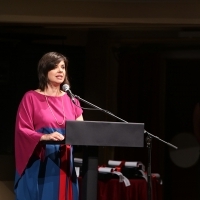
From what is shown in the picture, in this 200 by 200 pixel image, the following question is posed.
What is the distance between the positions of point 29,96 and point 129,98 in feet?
12.9

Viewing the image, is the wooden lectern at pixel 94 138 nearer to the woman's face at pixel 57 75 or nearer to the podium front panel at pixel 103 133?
the podium front panel at pixel 103 133

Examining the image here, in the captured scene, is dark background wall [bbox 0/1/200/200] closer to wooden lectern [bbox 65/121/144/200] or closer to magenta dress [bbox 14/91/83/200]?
magenta dress [bbox 14/91/83/200]

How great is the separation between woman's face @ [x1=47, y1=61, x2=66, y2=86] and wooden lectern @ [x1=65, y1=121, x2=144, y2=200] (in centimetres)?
40

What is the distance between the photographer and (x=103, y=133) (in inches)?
117

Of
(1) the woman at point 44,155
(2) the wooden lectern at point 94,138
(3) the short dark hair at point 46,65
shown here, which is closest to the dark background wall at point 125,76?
(3) the short dark hair at point 46,65

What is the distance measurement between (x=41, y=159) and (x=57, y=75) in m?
0.46

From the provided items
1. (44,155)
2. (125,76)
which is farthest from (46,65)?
(125,76)

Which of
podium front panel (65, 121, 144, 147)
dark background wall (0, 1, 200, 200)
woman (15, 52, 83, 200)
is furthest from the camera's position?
dark background wall (0, 1, 200, 200)

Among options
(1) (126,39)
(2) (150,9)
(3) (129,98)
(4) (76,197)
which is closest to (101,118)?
(3) (129,98)

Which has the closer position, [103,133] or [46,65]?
[103,133]

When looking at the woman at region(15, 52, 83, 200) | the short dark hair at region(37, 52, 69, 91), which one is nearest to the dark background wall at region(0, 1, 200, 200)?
the short dark hair at region(37, 52, 69, 91)

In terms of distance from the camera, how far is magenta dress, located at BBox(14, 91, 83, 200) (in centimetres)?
321

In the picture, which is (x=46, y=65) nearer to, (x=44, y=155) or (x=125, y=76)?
(x=44, y=155)

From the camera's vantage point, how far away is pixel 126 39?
6906mm
